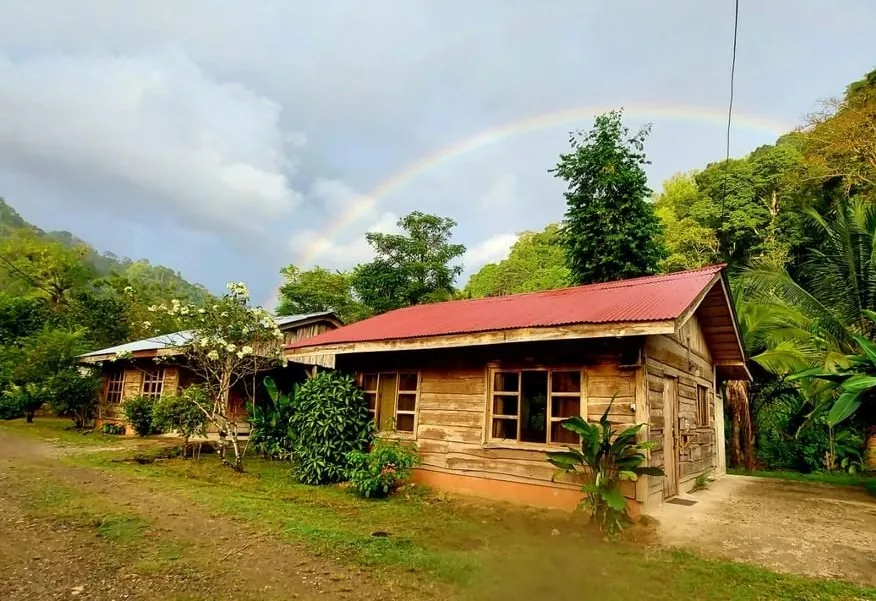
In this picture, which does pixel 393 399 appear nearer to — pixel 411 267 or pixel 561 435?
pixel 561 435

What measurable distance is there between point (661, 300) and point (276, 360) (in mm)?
8223

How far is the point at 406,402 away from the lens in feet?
32.0

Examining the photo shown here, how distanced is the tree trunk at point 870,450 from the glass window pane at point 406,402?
12187 millimetres

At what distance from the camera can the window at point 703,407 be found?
10970mm

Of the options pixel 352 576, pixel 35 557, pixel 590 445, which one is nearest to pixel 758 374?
pixel 590 445

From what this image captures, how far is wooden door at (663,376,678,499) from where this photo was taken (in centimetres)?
826

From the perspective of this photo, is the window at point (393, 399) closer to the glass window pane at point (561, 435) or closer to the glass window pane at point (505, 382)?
the glass window pane at point (505, 382)

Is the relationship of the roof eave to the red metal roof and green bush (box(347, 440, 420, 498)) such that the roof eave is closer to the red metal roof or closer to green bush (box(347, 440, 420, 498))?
the red metal roof

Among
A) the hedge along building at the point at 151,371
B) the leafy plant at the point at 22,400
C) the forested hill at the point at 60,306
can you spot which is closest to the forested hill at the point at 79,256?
the forested hill at the point at 60,306

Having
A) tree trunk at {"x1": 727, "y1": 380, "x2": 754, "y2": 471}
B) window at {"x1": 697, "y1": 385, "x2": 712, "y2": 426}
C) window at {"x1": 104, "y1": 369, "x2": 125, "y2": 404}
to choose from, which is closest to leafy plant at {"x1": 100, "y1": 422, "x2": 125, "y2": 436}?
window at {"x1": 104, "y1": 369, "x2": 125, "y2": 404}

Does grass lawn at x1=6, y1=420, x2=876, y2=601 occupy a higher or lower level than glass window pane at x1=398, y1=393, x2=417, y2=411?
lower

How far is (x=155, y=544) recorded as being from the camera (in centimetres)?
538

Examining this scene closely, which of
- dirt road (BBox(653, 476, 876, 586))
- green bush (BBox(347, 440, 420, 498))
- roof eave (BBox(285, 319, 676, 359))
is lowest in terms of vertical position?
dirt road (BBox(653, 476, 876, 586))

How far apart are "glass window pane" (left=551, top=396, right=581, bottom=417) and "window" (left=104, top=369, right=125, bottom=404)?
699 inches
